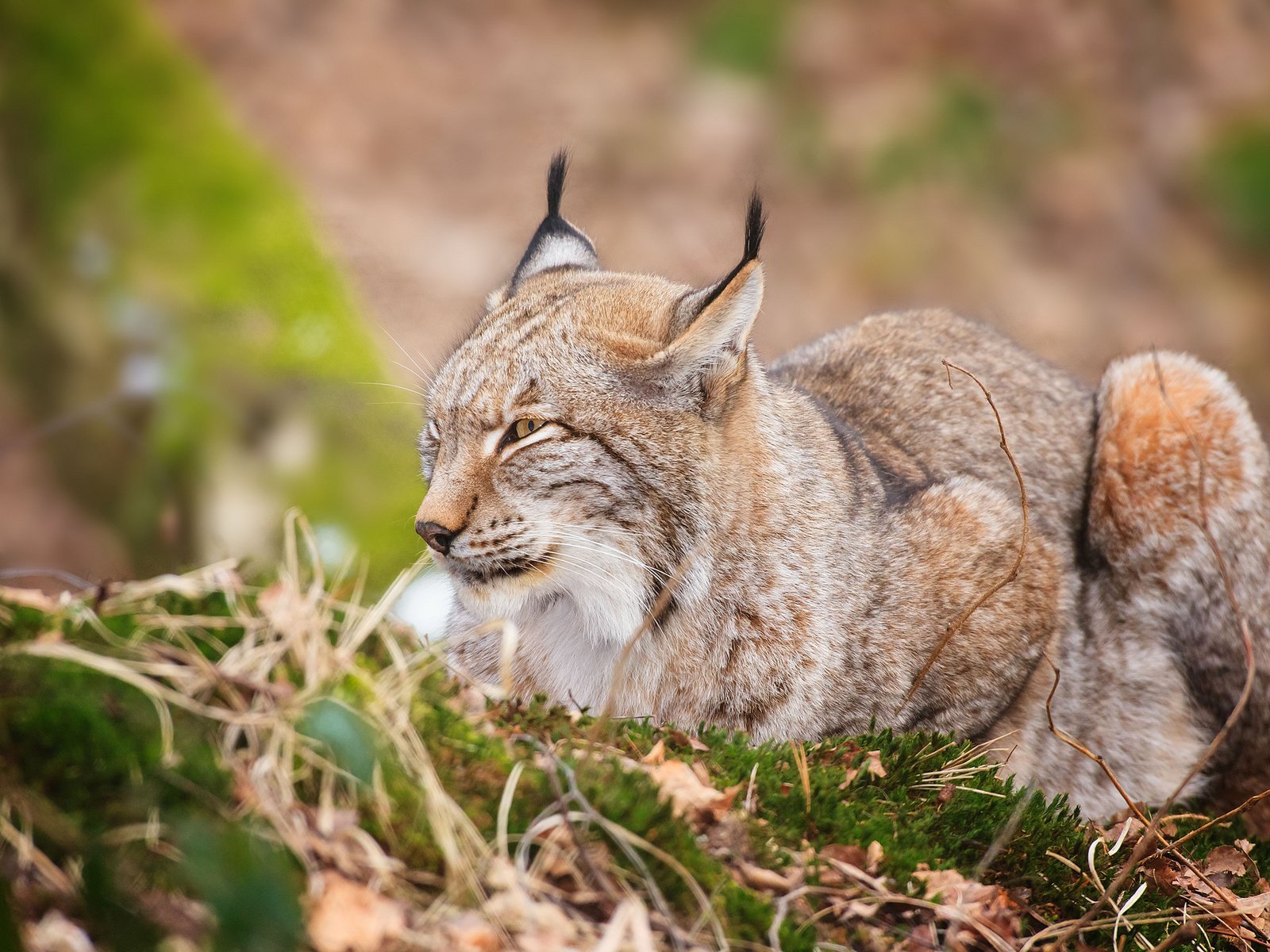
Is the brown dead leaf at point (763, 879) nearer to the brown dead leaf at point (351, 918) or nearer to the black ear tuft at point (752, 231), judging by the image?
the brown dead leaf at point (351, 918)

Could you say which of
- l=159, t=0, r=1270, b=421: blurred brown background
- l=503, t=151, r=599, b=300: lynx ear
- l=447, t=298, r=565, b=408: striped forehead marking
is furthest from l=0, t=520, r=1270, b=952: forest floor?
l=159, t=0, r=1270, b=421: blurred brown background

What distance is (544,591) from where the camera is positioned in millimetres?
4008

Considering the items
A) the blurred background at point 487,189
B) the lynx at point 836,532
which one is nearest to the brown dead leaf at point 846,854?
the lynx at point 836,532

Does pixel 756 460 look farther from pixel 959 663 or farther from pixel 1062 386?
pixel 1062 386

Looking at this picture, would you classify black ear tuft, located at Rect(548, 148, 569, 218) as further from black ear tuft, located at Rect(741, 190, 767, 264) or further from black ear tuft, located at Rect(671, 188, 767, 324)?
black ear tuft, located at Rect(741, 190, 767, 264)

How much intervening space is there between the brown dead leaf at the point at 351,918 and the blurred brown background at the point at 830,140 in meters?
10.1

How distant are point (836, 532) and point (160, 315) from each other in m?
4.92

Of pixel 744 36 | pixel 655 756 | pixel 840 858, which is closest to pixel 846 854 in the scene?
pixel 840 858

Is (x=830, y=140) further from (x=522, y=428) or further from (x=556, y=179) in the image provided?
(x=522, y=428)

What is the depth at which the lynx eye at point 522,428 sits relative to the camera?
4035 millimetres

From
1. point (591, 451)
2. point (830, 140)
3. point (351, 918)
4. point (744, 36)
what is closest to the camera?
point (351, 918)

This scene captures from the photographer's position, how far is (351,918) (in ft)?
7.05

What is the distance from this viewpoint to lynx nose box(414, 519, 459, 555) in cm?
383

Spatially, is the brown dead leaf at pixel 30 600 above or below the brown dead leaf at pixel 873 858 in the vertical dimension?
below
